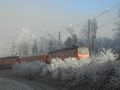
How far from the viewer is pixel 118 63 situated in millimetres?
22312

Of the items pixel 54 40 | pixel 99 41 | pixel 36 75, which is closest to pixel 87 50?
pixel 36 75

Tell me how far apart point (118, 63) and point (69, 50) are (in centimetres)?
3427

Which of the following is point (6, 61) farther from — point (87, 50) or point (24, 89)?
point (24, 89)

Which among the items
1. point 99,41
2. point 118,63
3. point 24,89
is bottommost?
point 24,89

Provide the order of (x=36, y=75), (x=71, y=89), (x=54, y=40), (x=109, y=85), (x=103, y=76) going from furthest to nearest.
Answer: (x=54, y=40), (x=36, y=75), (x=71, y=89), (x=103, y=76), (x=109, y=85)

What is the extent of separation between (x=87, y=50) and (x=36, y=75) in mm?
15470

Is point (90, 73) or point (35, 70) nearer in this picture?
point (90, 73)

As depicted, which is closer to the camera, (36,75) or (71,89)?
(71,89)

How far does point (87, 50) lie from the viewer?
57.0 m

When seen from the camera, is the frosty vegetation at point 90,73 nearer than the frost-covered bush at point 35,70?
Yes

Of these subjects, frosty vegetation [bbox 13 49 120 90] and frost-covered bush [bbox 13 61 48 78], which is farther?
frost-covered bush [bbox 13 61 48 78]

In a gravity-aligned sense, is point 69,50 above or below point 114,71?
above

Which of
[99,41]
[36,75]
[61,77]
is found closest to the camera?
[61,77]

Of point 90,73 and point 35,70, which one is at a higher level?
point 35,70
